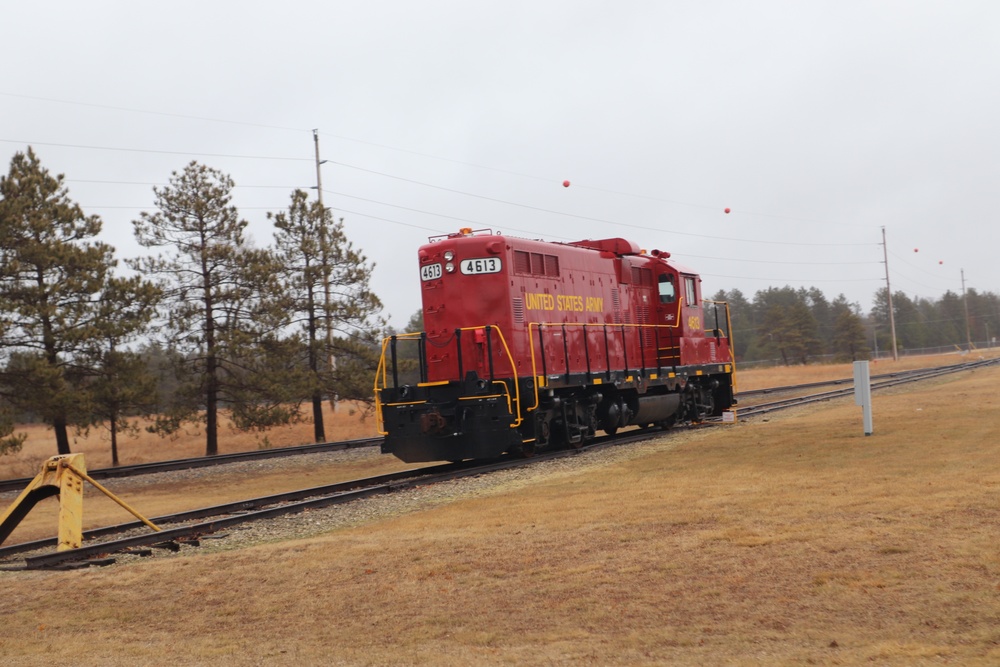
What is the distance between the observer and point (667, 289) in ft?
77.7

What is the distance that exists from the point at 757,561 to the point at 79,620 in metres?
5.76

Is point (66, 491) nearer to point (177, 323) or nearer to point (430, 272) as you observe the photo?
point (430, 272)

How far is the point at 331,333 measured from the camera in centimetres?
3266

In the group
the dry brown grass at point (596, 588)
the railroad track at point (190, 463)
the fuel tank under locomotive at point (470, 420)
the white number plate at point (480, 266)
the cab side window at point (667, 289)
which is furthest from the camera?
the cab side window at point (667, 289)

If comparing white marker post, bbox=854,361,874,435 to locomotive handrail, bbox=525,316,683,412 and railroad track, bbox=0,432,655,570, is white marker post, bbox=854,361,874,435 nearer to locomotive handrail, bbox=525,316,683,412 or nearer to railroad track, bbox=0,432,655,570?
locomotive handrail, bbox=525,316,683,412

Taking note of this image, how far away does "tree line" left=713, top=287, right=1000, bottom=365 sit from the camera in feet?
331

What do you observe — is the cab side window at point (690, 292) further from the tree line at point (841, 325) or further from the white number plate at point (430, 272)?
the tree line at point (841, 325)

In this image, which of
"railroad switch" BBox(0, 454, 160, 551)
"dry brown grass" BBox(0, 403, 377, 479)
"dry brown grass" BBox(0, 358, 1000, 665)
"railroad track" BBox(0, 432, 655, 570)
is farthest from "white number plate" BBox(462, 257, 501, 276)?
"dry brown grass" BBox(0, 403, 377, 479)

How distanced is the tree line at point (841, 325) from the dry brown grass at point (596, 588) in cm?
8970

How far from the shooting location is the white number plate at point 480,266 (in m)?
18.3

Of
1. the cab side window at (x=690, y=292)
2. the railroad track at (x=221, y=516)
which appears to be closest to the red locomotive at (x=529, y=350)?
the cab side window at (x=690, y=292)

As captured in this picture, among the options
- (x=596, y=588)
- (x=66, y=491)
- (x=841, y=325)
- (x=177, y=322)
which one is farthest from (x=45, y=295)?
(x=841, y=325)

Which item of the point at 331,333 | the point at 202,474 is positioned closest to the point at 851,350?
the point at 331,333

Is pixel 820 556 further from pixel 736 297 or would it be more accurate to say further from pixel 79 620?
pixel 736 297
